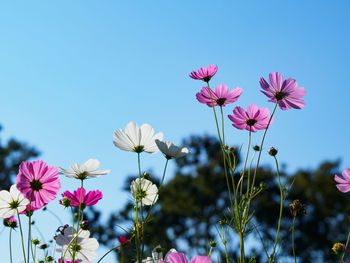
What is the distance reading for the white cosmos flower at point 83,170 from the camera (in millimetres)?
1206

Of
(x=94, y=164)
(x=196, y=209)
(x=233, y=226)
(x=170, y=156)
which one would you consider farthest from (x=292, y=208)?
(x=196, y=209)

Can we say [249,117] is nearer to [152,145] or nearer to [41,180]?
Answer: [152,145]

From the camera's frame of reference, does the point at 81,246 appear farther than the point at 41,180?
Yes

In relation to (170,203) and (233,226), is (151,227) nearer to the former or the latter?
(170,203)

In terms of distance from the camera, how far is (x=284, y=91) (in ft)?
4.87

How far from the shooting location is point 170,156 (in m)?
1.12

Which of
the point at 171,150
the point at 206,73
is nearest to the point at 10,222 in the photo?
the point at 171,150

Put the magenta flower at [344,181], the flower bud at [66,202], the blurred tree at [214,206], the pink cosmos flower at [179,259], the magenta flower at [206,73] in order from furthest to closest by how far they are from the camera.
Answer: the blurred tree at [214,206] < the magenta flower at [206,73] < the magenta flower at [344,181] < the flower bud at [66,202] < the pink cosmos flower at [179,259]

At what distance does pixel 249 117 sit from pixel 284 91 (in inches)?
6.3

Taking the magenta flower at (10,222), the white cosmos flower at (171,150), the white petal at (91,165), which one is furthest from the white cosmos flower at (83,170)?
the magenta flower at (10,222)

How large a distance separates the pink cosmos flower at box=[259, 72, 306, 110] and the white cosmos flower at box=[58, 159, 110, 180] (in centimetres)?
62

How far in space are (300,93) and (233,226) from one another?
20.3 inches

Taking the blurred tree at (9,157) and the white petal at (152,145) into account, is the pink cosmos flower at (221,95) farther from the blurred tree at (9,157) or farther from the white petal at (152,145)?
the blurred tree at (9,157)

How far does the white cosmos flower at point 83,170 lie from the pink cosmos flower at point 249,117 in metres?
0.57
